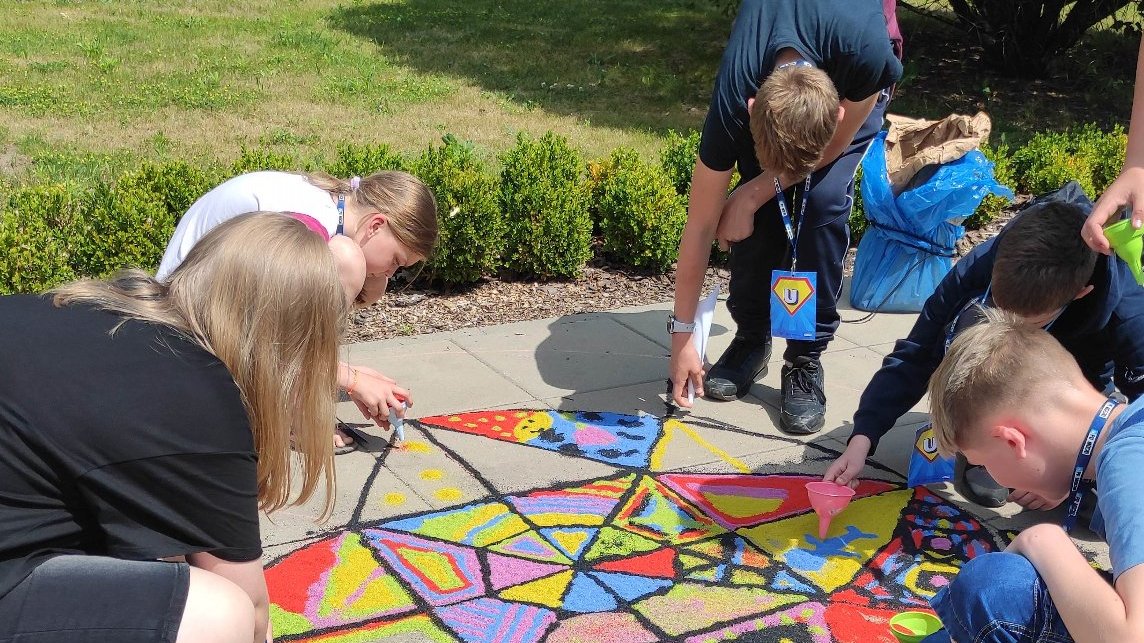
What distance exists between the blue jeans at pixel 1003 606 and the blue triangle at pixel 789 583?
669 millimetres

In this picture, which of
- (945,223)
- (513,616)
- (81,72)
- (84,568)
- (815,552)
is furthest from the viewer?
(81,72)

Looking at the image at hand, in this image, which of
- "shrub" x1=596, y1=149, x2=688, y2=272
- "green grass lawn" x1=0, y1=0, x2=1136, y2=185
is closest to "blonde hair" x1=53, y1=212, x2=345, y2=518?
"shrub" x1=596, y1=149, x2=688, y2=272

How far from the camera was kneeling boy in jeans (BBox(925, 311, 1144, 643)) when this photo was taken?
1990 mm

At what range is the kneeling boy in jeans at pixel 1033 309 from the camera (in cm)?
288

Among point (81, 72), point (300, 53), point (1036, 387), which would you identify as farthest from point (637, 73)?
point (1036, 387)

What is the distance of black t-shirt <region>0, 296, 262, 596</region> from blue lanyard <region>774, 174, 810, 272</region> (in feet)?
7.56

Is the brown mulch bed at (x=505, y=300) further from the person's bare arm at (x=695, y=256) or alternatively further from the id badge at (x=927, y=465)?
the id badge at (x=927, y=465)

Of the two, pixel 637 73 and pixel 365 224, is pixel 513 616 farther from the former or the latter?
pixel 637 73

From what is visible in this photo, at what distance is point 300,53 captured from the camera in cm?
1094

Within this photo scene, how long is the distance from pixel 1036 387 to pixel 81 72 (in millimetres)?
9142

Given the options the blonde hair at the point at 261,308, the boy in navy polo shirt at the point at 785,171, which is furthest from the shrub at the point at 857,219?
the blonde hair at the point at 261,308

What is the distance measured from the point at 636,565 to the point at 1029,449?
115 centimetres

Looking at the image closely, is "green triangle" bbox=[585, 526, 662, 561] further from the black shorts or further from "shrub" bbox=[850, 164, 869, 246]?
"shrub" bbox=[850, 164, 869, 246]

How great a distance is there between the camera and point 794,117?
3225 millimetres
